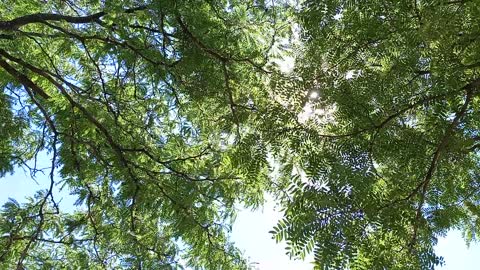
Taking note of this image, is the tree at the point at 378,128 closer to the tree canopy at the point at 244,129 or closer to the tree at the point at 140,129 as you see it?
the tree canopy at the point at 244,129

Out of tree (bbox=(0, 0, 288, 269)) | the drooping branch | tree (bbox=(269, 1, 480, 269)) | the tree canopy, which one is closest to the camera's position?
tree (bbox=(269, 1, 480, 269))

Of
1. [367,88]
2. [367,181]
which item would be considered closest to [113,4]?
[367,88]

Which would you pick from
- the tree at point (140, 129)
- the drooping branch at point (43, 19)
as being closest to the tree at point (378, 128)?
the tree at point (140, 129)

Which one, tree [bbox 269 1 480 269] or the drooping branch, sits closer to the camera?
tree [bbox 269 1 480 269]

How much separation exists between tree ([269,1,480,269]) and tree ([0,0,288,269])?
1.71 feet

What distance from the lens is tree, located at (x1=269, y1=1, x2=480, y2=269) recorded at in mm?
2457

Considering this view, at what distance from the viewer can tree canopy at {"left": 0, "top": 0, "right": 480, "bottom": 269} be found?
8.80ft

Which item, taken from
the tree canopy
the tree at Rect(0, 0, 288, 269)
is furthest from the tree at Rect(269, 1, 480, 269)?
the tree at Rect(0, 0, 288, 269)

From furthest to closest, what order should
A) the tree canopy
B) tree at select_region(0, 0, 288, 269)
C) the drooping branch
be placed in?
the drooping branch < tree at select_region(0, 0, 288, 269) < the tree canopy

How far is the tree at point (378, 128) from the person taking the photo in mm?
2457

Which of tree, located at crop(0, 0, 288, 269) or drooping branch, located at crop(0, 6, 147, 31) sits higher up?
drooping branch, located at crop(0, 6, 147, 31)

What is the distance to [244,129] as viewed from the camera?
12.4 feet

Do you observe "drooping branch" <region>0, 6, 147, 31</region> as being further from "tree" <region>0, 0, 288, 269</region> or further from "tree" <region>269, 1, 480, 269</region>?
"tree" <region>269, 1, 480, 269</region>

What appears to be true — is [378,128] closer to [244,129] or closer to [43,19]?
[244,129]
